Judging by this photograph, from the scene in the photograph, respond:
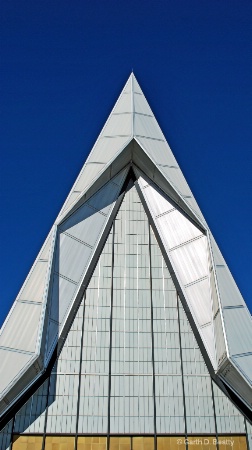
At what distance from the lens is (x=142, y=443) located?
1884cm

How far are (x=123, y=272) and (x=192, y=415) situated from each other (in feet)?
26.1

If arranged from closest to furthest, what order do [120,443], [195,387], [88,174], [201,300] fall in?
[120,443] < [195,387] < [201,300] < [88,174]

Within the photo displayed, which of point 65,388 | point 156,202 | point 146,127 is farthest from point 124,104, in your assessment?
point 65,388

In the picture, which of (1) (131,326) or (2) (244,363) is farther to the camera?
(1) (131,326)

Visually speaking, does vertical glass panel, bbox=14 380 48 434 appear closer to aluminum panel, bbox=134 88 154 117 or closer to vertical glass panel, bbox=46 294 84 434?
vertical glass panel, bbox=46 294 84 434

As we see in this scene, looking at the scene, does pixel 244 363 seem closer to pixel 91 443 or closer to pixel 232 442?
pixel 232 442

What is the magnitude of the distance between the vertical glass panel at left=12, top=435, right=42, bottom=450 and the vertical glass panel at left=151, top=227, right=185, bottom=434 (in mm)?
5250

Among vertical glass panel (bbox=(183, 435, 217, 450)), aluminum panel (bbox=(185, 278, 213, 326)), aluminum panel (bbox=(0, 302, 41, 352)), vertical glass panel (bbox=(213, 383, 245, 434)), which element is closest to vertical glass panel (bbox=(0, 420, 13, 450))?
aluminum panel (bbox=(0, 302, 41, 352))

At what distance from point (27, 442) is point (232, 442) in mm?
8942

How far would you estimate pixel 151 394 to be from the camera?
19844 mm

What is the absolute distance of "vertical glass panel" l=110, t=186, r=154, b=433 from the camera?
19.4 metres

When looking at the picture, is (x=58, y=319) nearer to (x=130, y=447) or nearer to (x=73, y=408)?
(x=73, y=408)

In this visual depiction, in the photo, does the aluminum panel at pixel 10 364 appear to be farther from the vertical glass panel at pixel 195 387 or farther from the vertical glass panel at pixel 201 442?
the vertical glass panel at pixel 201 442

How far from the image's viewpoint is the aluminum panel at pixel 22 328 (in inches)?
742
